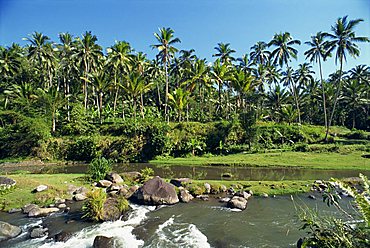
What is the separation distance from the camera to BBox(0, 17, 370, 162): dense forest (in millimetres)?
37781

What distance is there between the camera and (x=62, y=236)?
36.2ft

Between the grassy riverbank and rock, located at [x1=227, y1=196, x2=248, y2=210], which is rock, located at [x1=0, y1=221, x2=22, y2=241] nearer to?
the grassy riverbank

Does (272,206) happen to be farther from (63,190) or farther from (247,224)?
(63,190)

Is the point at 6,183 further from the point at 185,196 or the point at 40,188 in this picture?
the point at 185,196

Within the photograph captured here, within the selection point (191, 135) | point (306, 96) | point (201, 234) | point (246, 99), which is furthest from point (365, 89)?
point (201, 234)

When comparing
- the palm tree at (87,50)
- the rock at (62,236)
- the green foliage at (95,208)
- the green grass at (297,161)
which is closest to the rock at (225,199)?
the green foliage at (95,208)

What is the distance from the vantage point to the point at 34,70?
184 ft

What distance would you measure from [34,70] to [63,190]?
47.6m

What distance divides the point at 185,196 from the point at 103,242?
6584 mm

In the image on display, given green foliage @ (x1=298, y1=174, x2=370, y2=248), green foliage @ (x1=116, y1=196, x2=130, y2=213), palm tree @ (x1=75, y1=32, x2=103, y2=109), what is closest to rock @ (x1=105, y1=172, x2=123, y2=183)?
green foliage @ (x1=116, y1=196, x2=130, y2=213)

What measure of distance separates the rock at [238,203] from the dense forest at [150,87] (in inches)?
843

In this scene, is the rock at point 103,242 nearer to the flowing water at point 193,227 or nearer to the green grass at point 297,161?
the flowing water at point 193,227

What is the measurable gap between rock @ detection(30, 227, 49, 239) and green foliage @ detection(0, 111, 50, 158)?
87.5ft

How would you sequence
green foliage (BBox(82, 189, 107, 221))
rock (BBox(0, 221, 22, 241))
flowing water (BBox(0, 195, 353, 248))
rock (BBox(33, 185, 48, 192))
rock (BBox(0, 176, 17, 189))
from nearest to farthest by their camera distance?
flowing water (BBox(0, 195, 353, 248)) → rock (BBox(0, 221, 22, 241)) → green foliage (BBox(82, 189, 107, 221)) → rock (BBox(33, 185, 48, 192)) → rock (BBox(0, 176, 17, 189))
